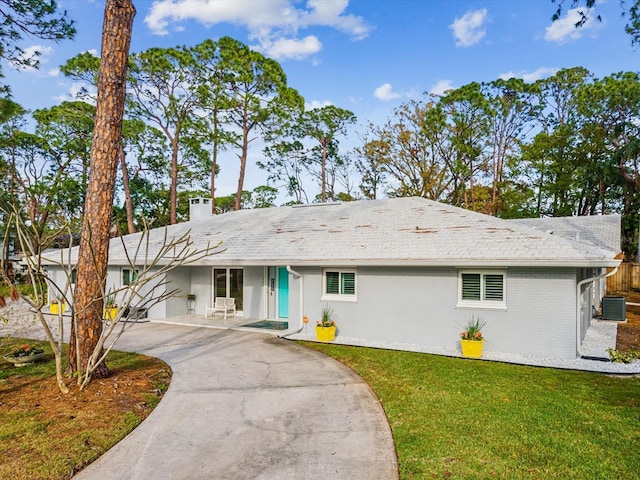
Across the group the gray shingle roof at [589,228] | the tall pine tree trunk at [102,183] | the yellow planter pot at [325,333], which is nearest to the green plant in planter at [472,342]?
the yellow planter pot at [325,333]

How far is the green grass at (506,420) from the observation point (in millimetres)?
4250

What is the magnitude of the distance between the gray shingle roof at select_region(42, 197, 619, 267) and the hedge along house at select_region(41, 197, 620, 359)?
4 centimetres

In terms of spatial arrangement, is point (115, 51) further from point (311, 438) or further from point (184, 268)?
point (184, 268)

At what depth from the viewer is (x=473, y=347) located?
9.05 metres

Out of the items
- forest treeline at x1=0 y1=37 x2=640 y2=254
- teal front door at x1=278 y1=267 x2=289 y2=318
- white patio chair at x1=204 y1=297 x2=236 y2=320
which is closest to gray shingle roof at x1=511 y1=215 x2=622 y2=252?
forest treeline at x1=0 y1=37 x2=640 y2=254

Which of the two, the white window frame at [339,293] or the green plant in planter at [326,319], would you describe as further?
the white window frame at [339,293]

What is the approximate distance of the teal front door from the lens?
45.6 feet

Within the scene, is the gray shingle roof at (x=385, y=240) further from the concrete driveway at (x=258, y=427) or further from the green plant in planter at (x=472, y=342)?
the concrete driveway at (x=258, y=427)

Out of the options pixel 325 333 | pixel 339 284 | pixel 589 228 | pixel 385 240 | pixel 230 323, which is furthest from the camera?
pixel 589 228

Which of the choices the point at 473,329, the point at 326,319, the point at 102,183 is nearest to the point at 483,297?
the point at 473,329

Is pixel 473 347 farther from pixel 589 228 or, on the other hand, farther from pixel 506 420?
pixel 589 228

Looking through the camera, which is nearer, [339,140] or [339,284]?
[339,284]

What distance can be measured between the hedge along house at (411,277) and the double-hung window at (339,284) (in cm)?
3

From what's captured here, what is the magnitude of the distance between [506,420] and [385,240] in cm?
657
